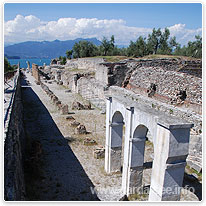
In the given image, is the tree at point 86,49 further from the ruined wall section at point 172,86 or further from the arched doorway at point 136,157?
the arched doorway at point 136,157

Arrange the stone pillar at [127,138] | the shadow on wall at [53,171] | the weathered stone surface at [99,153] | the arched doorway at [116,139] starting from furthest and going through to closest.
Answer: the weathered stone surface at [99,153], the arched doorway at [116,139], the shadow on wall at [53,171], the stone pillar at [127,138]

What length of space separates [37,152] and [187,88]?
33.1 feet

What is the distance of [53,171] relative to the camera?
956 cm

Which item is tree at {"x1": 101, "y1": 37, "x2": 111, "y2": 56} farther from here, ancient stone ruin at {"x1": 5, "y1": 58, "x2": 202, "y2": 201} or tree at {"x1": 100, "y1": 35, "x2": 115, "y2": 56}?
ancient stone ruin at {"x1": 5, "y1": 58, "x2": 202, "y2": 201}

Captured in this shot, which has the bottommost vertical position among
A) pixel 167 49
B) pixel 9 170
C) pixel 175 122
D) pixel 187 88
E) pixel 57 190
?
pixel 57 190

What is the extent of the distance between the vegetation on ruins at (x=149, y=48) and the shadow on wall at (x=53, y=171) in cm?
3834

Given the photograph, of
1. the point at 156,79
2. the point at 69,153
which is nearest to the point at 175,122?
the point at 69,153

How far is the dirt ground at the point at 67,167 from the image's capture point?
7980mm

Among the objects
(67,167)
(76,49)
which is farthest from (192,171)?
(76,49)

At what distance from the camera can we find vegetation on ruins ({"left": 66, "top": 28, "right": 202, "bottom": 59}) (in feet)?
A: 162

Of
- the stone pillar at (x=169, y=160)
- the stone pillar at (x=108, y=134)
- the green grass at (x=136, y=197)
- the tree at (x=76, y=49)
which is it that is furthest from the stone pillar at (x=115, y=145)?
the tree at (x=76, y=49)

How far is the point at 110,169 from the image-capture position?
30.7 ft

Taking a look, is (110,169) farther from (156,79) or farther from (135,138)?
(156,79)

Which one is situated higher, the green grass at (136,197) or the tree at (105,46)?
the tree at (105,46)
